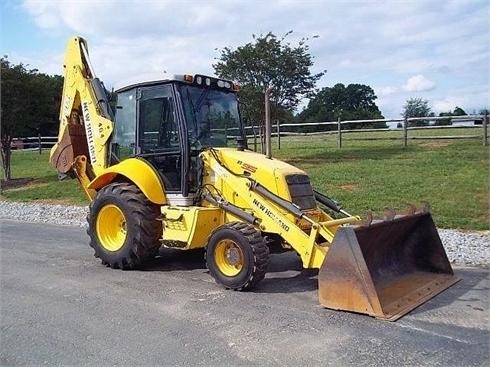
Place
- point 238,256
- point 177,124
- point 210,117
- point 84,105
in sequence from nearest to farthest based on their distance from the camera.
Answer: point 238,256
point 177,124
point 210,117
point 84,105

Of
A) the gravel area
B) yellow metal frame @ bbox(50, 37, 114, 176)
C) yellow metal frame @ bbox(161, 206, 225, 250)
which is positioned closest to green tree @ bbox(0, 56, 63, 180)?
the gravel area

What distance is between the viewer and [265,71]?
60.0 ft

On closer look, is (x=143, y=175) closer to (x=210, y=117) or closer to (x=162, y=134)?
(x=162, y=134)

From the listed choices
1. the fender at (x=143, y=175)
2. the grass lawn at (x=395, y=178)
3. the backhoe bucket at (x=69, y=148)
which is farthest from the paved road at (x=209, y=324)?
the grass lawn at (x=395, y=178)

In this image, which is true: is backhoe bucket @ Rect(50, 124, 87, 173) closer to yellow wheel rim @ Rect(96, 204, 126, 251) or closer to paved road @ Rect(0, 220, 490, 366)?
yellow wheel rim @ Rect(96, 204, 126, 251)

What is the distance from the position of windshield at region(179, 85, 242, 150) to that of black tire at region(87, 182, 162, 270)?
107cm

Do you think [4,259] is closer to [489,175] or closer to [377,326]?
[377,326]

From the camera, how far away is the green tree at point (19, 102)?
20203 millimetres

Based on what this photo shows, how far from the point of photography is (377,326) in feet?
16.5

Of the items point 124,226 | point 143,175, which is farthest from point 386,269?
point 124,226

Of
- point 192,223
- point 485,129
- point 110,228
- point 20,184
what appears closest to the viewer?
point 192,223

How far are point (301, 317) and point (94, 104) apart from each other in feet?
16.2

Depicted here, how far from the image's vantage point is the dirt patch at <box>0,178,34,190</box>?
20.3m

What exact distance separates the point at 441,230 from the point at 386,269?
3666 mm
